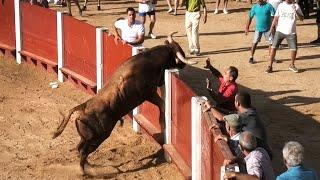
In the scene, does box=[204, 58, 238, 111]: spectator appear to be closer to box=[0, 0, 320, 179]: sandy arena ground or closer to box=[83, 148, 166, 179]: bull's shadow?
box=[0, 0, 320, 179]: sandy arena ground

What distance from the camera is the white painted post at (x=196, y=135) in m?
8.43

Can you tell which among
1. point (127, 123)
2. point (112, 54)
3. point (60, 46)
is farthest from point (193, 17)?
point (127, 123)

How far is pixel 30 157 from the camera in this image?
1077 cm

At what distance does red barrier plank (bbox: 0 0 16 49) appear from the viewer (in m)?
17.2

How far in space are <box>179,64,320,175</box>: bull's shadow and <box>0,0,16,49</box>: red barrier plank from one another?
4644 mm

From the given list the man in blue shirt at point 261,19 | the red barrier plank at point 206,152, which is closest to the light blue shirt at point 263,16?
the man in blue shirt at point 261,19

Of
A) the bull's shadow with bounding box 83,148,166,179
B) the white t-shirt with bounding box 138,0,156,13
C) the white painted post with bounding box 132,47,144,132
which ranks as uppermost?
the white t-shirt with bounding box 138,0,156,13

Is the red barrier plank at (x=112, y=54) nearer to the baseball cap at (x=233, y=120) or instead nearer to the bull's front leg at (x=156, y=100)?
the bull's front leg at (x=156, y=100)

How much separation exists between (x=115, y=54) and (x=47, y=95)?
223 centimetres

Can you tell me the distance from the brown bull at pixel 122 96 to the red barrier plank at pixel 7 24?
24.2 ft

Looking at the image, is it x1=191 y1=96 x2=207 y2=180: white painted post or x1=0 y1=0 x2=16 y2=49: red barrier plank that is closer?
x1=191 y1=96 x2=207 y2=180: white painted post

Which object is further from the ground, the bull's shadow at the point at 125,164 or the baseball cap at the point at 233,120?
the baseball cap at the point at 233,120

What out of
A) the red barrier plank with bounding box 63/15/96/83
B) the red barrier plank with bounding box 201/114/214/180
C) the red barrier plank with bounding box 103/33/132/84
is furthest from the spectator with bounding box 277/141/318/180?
the red barrier plank with bounding box 63/15/96/83

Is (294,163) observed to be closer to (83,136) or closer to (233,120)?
(233,120)
